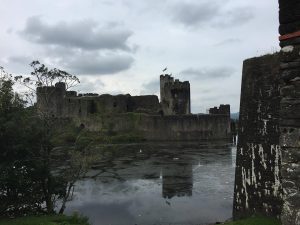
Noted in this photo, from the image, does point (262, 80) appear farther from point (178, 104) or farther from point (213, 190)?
point (178, 104)

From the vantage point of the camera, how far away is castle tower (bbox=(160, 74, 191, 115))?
54.8 metres

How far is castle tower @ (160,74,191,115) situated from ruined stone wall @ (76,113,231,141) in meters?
4.80

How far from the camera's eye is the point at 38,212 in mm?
14164

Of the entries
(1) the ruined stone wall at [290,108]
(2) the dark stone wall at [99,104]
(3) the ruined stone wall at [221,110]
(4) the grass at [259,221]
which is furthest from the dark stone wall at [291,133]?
(2) the dark stone wall at [99,104]

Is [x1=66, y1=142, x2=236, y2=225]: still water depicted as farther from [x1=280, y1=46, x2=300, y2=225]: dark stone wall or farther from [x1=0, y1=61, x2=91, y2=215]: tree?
[x1=280, y1=46, x2=300, y2=225]: dark stone wall

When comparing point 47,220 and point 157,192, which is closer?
point 47,220

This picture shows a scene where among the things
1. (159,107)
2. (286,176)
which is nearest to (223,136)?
(159,107)

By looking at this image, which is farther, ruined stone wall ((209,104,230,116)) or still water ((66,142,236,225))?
ruined stone wall ((209,104,230,116))

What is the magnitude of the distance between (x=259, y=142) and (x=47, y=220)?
6.41m

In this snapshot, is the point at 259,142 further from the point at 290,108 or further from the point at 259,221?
the point at 290,108

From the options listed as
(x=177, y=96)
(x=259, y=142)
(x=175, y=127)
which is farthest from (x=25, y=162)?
(x=177, y=96)

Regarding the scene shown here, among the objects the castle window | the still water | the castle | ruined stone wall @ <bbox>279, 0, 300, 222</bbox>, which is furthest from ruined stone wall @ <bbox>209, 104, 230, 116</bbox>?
ruined stone wall @ <bbox>279, 0, 300, 222</bbox>

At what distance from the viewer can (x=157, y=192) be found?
789 inches

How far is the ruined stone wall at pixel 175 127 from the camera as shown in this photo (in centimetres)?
5025
